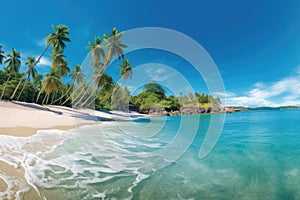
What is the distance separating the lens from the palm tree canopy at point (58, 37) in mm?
17908

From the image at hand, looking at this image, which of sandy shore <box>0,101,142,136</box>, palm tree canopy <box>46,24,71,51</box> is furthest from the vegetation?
sandy shore <box>0,101,142,136</box>

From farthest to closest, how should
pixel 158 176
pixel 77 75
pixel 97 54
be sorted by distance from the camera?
pixel 77 75
pixel 97 54
pixel 158 176

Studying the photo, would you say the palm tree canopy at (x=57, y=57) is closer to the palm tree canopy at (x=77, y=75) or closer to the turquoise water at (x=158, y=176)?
the palm tree canopy at (x=77, y=75)

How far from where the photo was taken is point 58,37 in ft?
59.6

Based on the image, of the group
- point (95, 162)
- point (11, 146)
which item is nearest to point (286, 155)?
point (95, 162)

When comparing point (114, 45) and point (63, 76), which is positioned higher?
point (114, 45)

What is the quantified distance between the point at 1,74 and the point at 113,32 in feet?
68.1

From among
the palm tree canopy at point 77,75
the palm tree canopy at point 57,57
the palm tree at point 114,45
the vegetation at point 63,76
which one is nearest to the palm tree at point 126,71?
the vegetation at point 63,76

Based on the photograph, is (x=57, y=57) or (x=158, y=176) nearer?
(x=158, y=176)

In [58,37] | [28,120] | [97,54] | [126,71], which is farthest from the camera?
[126,71]

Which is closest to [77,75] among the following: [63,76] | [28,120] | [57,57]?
[63,76]

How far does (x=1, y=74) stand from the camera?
973 inches

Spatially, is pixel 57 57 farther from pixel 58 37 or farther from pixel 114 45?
pixel 114 45

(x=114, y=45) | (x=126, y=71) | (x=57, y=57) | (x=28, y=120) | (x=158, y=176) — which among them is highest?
(x=114, y=45)
